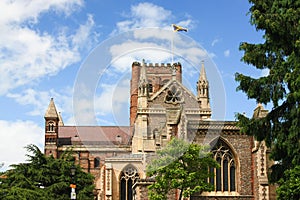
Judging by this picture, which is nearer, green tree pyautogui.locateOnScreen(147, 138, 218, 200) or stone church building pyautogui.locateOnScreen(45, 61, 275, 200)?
green tree pyautogui.locateOnScreen(147, 138, 218, 200)

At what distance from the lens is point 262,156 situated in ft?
118

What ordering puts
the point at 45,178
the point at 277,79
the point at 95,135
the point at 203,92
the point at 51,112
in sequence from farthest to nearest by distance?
the point at 95,135 → the point at 51,112 → the point at 203,92 → the point at 45,178 → the point at 277,79

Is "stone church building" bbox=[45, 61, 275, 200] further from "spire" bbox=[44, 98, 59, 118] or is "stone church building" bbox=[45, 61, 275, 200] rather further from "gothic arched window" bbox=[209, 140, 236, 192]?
"spire" bbox=[44, 98, 59, 118]

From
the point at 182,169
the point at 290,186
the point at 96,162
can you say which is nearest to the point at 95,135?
the point at 96,162

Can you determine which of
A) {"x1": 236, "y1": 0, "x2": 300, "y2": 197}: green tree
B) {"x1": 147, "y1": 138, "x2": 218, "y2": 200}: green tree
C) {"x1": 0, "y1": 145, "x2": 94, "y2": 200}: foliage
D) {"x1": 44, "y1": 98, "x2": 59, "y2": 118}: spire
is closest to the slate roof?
{"x1": 44, "y1": 98, "x2": 59, "y2": 118}: spire

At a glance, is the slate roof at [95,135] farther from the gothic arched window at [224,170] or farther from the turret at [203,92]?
the gothic arched window at [224,170]

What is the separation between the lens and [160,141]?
1847 inches

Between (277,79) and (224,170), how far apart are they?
58.8ft

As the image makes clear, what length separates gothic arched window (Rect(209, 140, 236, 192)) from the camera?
36.7m

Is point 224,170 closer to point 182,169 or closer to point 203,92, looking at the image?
point 182,169

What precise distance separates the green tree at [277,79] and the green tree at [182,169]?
10.9 m

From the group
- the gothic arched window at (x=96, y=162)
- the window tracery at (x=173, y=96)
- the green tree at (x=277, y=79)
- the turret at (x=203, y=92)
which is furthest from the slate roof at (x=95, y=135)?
the green tree at (x=277, y=79)

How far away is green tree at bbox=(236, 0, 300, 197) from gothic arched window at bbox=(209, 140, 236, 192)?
50.9 feet

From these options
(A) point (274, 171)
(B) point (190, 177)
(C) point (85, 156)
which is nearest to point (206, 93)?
(C) point (85, 156)
